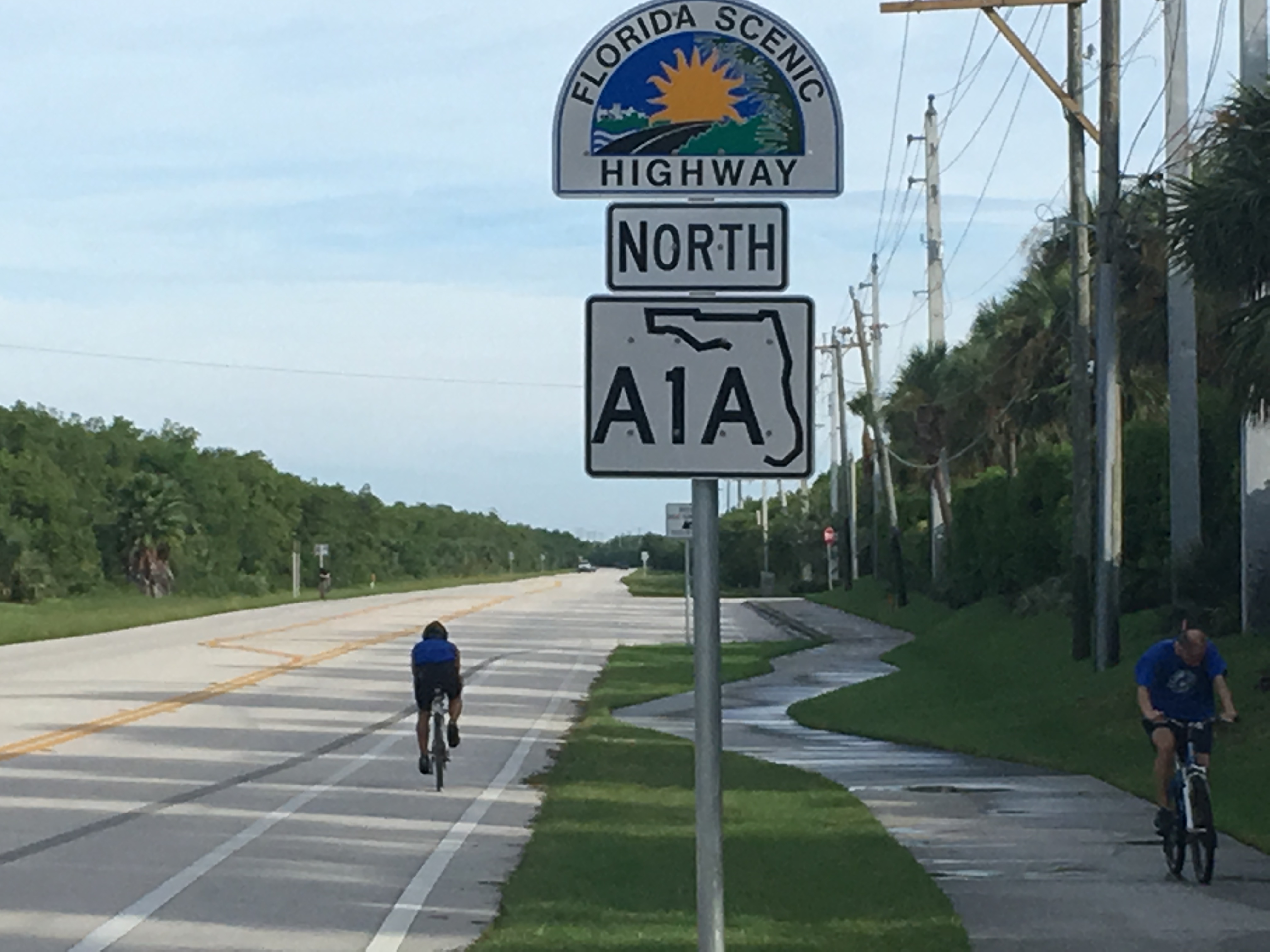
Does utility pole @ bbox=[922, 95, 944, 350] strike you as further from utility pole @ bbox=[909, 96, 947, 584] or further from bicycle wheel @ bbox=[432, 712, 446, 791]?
bicycle wheel @ bbox=[432, 712, 446, 791]

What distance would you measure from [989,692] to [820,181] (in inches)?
955

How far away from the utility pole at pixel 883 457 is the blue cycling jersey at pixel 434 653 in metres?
40.0

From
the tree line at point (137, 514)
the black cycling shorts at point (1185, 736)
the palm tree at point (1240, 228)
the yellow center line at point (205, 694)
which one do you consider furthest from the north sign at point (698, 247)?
the tree line at point (137, 514)

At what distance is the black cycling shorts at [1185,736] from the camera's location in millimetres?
13133

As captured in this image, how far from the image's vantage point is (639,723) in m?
27.7

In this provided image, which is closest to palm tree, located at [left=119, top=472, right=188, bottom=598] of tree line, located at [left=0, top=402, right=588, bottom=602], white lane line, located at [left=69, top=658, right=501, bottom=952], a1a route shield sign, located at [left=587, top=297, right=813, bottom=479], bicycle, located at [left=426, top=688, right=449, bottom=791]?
tree line, located at [left=0, top=402, right=588, bottom=602]

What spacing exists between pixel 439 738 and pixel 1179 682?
303 inches

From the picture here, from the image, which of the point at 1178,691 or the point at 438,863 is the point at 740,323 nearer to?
the point at 1178,691

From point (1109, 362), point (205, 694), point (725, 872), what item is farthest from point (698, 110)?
point (205, 694)

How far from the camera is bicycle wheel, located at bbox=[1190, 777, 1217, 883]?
12680mm

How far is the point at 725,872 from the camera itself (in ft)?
40.7

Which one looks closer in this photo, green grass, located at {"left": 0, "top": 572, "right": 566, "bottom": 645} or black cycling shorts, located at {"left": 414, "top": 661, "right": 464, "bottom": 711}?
black cycling shorts, located at {"left": 414, "top": 661, "right": 464, "bottom": 711}

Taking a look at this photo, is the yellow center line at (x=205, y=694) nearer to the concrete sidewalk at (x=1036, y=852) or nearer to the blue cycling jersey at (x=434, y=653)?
the blue cycling jersey at (x=434, y=653)

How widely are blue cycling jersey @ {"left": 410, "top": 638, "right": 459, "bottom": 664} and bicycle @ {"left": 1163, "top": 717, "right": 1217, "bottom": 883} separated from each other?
26.9 feet
